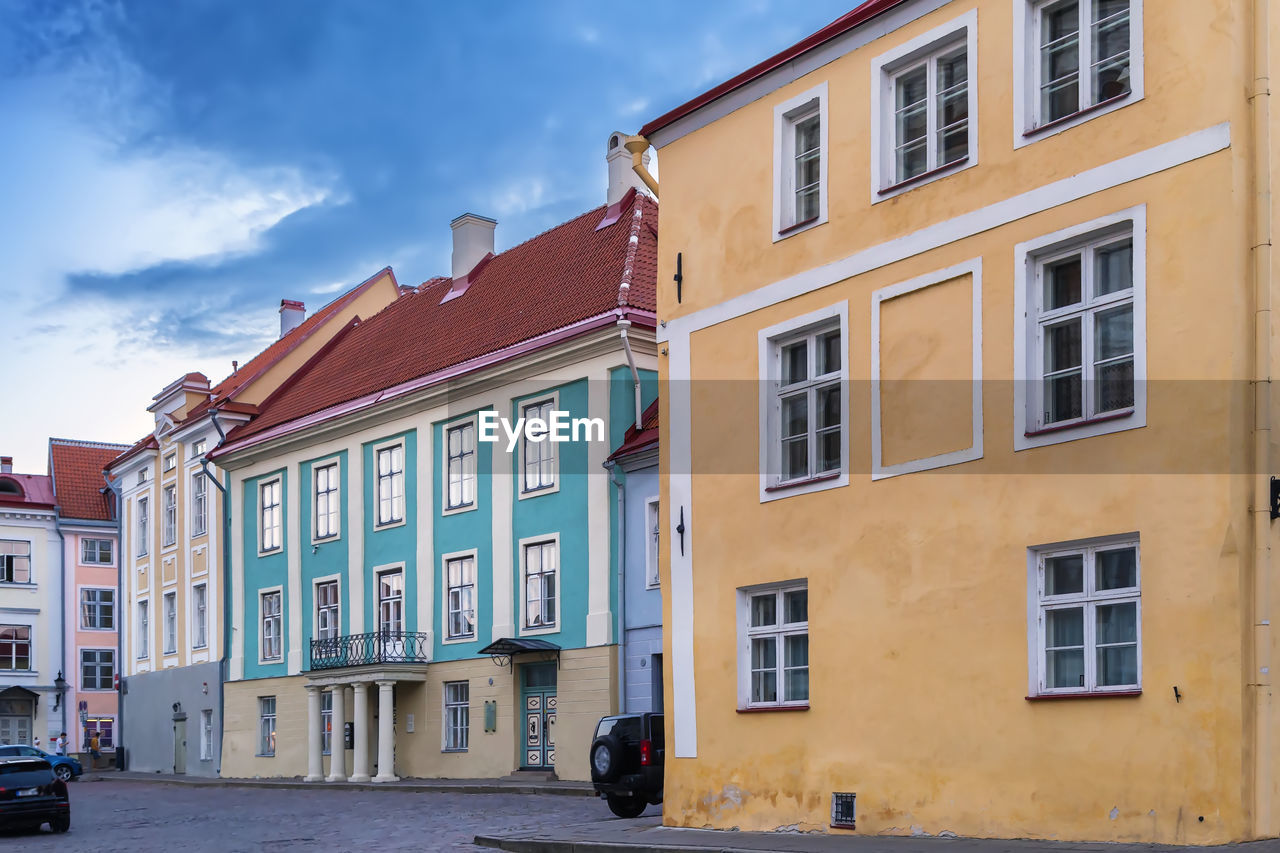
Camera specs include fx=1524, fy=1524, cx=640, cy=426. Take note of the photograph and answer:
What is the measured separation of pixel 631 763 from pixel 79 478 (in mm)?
52261

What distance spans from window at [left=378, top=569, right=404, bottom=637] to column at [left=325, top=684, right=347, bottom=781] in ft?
5.67

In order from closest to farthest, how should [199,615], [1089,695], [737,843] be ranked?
[1089,695], [737,843], [199,615]

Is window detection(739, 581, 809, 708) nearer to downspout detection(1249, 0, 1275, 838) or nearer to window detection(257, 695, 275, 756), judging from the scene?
downspout detection(1249, 0, 1275, 838)

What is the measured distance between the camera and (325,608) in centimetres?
3825

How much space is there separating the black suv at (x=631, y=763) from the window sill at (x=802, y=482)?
14.4ft

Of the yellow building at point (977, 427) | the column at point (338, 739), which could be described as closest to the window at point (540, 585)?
the column at point (338, 739)

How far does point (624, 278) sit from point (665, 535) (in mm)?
13483

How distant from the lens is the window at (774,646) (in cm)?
1588

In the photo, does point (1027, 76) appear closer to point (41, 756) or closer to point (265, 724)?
point (41, 756)

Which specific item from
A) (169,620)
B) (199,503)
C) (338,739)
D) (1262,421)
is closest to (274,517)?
(199,503)

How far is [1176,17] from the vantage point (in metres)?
12.3

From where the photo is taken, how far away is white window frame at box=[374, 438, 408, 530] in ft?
118

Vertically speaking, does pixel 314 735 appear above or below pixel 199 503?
below

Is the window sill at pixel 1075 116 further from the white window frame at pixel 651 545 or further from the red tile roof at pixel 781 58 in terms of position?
the white window frame at pixel 651 545
